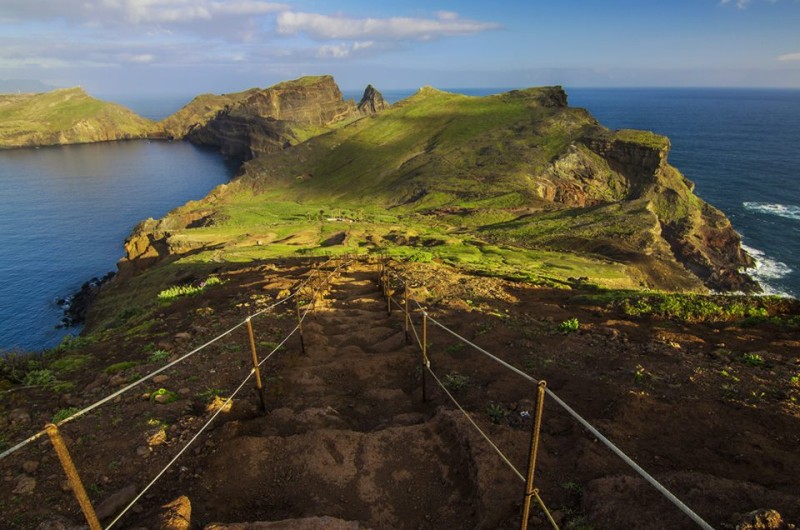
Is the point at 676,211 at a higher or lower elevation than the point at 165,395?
lower

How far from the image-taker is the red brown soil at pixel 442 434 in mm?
8125

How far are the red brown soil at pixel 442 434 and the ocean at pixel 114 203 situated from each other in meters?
19.7

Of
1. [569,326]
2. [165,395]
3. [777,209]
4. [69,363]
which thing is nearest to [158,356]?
[165,395]

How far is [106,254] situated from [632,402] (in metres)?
93.6

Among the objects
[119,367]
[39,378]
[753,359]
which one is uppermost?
[119,367]

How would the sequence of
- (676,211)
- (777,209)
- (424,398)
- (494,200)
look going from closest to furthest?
1. (424,398)
2. (494,200)
3. (676,211)
4. (777,209)

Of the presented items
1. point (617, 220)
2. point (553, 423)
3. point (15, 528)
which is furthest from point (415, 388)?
point (617, 220)

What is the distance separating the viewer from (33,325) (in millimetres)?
56500

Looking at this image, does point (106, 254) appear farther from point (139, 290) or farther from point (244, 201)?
point (139, 290)

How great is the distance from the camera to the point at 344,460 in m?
9.84

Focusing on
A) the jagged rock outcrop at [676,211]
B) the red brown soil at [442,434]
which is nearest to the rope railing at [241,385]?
the red brown soil at [442,434]

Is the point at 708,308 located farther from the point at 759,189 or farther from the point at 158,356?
the point at 759,189

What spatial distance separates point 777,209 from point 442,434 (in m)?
130

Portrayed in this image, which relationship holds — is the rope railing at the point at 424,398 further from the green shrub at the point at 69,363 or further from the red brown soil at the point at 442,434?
the green shrub at the point at 69,363
